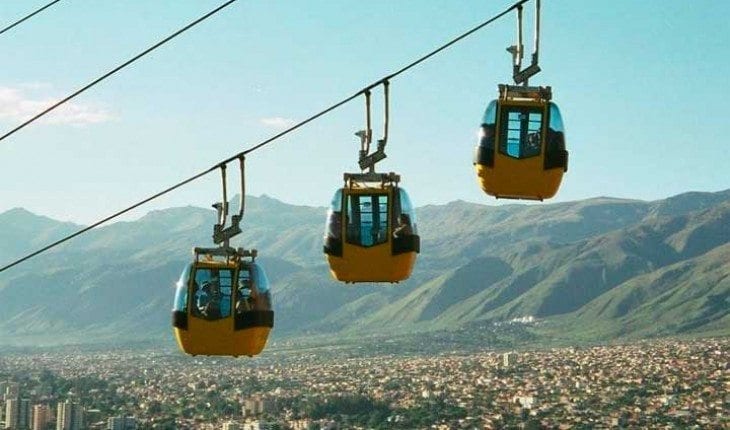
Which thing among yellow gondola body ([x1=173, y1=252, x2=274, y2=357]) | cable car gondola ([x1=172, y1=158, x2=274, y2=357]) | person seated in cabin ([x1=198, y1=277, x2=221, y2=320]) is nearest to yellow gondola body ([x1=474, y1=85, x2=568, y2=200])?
cable car gondola ([x1=172, y1=158, x2=274, y2=357])

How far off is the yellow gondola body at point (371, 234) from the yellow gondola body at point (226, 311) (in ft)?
4.62

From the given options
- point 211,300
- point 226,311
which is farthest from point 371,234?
point 211,300

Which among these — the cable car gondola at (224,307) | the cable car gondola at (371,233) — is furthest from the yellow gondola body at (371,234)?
the cable car gondola at (224,307)

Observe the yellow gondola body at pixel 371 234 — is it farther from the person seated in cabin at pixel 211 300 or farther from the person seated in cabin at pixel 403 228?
the person seated in cabin at pixel 211 300

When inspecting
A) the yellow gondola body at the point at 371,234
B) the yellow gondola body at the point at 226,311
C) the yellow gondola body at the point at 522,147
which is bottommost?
the yellow gondola body at the point at 226,311

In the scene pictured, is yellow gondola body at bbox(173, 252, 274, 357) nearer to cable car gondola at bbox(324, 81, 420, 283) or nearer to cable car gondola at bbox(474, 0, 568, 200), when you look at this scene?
cable car gondola at bbox(324, 81, 420, 283)

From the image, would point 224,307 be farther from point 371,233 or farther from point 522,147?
point 522,147

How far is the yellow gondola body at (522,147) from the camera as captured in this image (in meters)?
21.3

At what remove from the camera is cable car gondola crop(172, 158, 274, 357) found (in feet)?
73.0

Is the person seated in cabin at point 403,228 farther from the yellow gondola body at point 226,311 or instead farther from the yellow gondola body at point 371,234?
the yellow gondola body at point 226,311

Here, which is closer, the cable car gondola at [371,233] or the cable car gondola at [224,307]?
the cable car gondola at [371,233]

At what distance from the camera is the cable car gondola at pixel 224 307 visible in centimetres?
2227

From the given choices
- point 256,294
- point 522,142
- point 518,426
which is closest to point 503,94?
point 522,142

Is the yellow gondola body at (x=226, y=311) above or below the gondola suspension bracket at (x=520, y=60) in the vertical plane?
below
